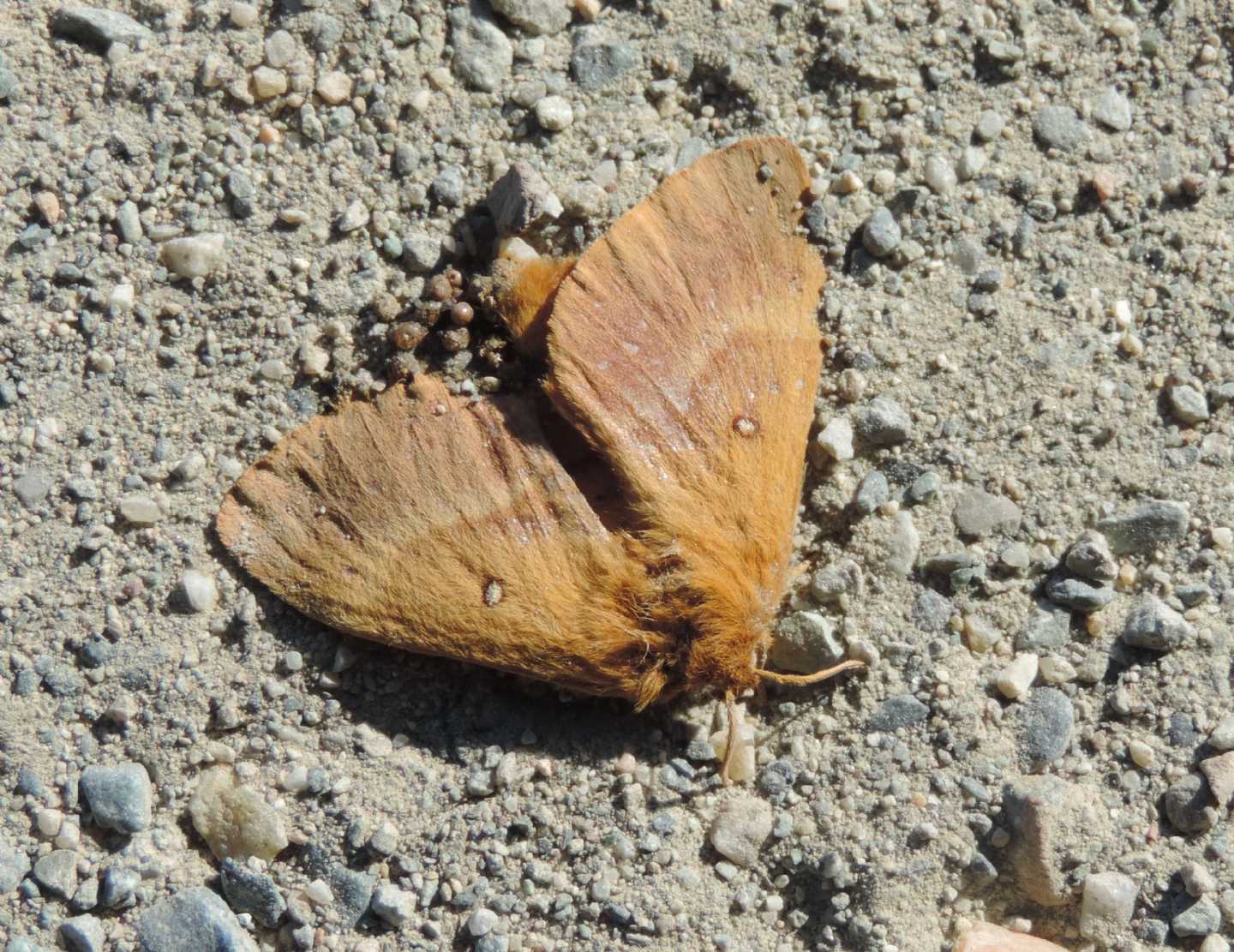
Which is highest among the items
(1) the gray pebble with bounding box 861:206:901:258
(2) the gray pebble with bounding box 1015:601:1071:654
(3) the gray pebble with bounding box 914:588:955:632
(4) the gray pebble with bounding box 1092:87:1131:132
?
(4) the gray pebble with bounding box 1092:87:1131:132

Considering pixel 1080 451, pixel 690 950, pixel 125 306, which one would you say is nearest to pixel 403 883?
pixel 690 950

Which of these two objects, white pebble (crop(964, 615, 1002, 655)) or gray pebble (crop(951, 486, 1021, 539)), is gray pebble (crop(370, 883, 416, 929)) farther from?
gray pebble (crop(951, 486, 1021, 539))

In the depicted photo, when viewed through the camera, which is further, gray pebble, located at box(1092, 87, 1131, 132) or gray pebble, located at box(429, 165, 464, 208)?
gray pebble, located at box(1092, 87, 1131, 132)

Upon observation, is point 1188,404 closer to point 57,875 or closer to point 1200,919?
point 1200,919

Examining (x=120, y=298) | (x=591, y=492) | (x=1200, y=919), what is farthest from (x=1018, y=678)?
(x=120, y=298)

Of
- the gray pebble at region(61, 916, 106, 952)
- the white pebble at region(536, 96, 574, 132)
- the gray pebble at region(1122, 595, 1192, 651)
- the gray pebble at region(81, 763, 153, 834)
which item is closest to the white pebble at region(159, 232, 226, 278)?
the white pebble at region(536, 96, 574, 132)

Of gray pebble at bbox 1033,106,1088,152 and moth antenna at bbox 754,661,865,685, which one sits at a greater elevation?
gray pebble at bbox 1033,106,1088,152

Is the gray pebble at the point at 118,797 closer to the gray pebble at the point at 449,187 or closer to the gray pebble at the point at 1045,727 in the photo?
the gray pebble at the point at 449,187
